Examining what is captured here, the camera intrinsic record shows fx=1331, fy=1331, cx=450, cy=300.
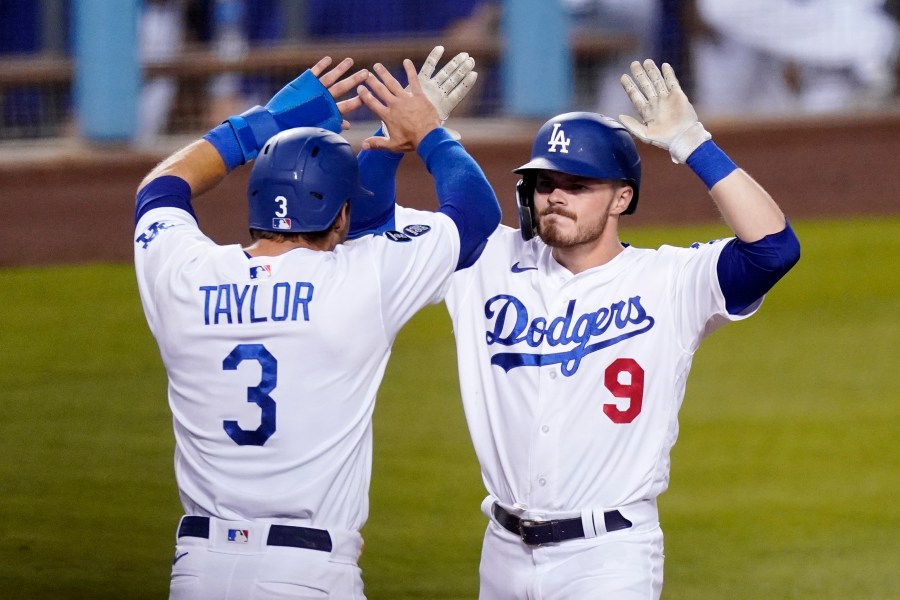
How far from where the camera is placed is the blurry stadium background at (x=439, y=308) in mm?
6320

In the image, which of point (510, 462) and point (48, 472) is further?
point (48, 472)

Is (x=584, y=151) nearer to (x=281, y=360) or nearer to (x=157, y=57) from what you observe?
(x=281, y=360)

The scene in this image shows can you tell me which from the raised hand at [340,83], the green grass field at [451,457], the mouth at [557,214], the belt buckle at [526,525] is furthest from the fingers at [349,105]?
the green grass field at [451,457]

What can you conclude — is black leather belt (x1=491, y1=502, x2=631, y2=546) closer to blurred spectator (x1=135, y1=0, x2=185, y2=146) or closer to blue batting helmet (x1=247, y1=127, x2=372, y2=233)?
blue batting helmet (x1=247, y1=127, x2=372, y2=233)

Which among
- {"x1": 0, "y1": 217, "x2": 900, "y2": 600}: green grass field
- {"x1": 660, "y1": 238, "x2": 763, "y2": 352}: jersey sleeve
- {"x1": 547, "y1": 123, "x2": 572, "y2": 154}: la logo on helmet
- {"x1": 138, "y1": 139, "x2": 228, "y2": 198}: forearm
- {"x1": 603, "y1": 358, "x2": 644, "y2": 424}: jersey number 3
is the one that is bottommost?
{"x1": 0, "y1": 217, "x2": 900, "y2": 600}: green grass field

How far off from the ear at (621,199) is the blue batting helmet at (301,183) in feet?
2.86

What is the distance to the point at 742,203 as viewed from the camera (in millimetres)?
3557

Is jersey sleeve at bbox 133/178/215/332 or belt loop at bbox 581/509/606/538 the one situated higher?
jersey sleeve at bbox 133/178/215/332

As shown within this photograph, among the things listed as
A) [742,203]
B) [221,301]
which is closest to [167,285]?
[221,301]

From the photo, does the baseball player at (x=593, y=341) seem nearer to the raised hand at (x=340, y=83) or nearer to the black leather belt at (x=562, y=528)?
the black leather belt at (x=562, y=528)

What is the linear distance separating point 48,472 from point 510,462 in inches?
163

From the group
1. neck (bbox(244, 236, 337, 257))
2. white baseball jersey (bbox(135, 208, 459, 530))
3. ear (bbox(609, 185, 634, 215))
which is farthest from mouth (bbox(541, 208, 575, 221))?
neck (bbox(244, 236, 337, 257))

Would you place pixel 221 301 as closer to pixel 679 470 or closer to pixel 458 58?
pixel 458 58

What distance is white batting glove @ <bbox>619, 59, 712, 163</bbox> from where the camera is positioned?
3691 mm
